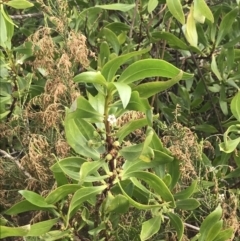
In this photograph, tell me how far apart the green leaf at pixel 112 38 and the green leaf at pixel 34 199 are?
1.85 feet

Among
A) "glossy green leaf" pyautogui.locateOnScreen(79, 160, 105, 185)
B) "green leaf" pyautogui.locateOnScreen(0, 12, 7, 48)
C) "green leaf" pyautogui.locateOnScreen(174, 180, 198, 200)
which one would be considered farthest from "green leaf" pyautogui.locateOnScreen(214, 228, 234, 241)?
"green leaf" pyautogui.locateOnScreen(0, 12, 7, 48)

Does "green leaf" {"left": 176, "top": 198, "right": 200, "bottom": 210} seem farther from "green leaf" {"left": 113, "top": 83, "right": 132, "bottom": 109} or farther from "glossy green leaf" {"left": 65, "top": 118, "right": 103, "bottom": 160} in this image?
"green leaf" {"left": 113, "top": 83, "right": 132, "bottom": 109}

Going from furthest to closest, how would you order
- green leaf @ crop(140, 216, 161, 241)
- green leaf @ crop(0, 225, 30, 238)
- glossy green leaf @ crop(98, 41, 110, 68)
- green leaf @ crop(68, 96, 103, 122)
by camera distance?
1. glossy green leaf @ crop(98, 41, 110, 68)
2. green leaf @ crop(140, 216, 161, 241)
3. green leaf @ crop(68, 96, 103, 122)
4. green leaf @ crop(0, 225, 30, 238)

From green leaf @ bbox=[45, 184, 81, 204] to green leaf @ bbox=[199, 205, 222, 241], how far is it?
0.31m

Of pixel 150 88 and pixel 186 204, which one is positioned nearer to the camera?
pixel 150 88

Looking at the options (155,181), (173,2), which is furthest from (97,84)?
(173,2)

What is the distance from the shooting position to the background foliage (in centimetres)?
119

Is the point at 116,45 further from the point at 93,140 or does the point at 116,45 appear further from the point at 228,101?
the point at 93,140

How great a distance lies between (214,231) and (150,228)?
0.15 meters

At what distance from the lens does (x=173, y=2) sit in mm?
1430

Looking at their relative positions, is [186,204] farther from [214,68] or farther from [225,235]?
[214,68]

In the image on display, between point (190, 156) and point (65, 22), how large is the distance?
0.49m

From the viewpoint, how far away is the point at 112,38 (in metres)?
1.63

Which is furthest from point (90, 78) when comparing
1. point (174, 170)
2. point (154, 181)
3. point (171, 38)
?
point (171, 38)
